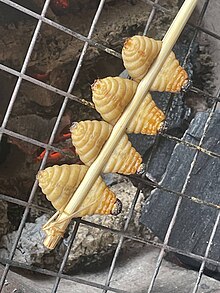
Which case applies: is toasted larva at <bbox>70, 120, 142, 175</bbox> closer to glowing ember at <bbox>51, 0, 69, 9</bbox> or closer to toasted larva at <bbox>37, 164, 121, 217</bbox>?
toasted larva at <bbox>37, 164, 121, 217</bbox>

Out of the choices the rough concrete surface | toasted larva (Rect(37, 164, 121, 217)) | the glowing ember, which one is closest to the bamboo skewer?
toasted larva (Rect(37, 164, 121, 217))

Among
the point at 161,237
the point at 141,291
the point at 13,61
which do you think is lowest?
the point at 141,291

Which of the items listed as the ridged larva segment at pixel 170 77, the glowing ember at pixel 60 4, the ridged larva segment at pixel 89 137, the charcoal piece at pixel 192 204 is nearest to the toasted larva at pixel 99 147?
the ridged larva segment at pixel 89 137

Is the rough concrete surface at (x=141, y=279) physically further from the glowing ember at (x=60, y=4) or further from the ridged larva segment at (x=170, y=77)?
the glowing ember at (x=60, y=4)

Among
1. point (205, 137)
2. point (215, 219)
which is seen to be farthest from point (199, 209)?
point (205, 137)

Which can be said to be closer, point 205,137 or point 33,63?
point 205,137

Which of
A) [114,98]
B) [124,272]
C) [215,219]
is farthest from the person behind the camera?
[124,272]

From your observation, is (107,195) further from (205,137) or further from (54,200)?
(205,137)
